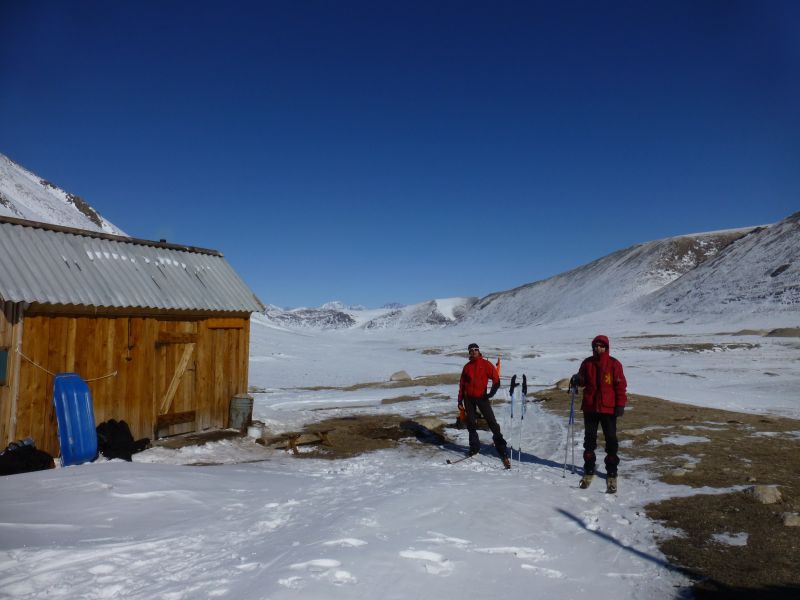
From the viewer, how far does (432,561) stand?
537 cm

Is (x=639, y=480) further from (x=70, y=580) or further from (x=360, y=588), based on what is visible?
(x=70, y=580)

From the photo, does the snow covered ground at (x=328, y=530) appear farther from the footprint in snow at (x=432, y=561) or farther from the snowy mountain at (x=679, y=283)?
the snowy mountain at (x=679, y=283)

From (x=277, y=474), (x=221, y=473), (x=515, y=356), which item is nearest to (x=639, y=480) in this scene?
(x=277, y=474)

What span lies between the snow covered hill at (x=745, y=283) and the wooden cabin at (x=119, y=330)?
274ft

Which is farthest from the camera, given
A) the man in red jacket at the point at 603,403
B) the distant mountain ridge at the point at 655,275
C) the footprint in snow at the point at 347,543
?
the distant mountain ridge at the point at 655,275

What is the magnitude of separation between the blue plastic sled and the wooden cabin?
18.1 inches

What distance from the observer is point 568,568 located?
553cm

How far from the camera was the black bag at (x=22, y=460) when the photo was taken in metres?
8.30

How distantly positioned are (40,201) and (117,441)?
99027 mm

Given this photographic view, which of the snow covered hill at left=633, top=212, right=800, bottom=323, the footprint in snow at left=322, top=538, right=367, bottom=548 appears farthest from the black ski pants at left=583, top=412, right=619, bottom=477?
the snow covered hill at left=633, top=212, right=800, bottom=323

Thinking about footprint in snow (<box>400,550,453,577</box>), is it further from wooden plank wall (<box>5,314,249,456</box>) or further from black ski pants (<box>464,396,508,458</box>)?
wooden plank wall (<box>5,314,249,456</box>)

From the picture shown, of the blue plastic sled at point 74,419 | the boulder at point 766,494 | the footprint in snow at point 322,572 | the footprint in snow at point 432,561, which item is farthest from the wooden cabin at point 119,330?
the boulder at point 766,494

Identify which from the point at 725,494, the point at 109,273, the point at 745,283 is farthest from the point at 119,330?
the point at 745,283

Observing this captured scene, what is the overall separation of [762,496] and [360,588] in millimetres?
6013
